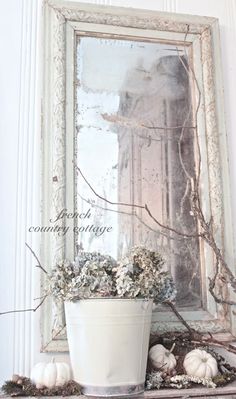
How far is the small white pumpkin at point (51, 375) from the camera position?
1.16 metres

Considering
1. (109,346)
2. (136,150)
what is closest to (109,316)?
(109,346)

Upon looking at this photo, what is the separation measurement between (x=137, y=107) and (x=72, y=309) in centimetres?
64

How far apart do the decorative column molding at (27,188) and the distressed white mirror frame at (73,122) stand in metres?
0.03

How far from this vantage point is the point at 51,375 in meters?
1.16

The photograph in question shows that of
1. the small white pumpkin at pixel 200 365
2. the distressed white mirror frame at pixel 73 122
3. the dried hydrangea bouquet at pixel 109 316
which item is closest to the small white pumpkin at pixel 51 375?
the dried hydrangea bouquet at pixel 109 316

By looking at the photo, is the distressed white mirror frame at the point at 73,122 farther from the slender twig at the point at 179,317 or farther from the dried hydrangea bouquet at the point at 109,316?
the dried hydrangea bouquet at the point at 109,316

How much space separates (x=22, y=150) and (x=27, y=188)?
0.11 metres

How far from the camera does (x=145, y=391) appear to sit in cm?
116

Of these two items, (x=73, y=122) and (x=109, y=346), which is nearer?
(x=109, y=346)

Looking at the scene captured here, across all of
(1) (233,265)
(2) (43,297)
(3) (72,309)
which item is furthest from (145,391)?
(1) (233,265)

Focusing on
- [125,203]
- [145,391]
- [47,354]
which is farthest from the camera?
[125,203]

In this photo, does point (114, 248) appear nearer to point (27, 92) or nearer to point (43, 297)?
point (43, 297)

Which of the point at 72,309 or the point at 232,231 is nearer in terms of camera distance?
the point at 72,309

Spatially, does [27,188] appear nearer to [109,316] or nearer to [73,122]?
[73,122]
